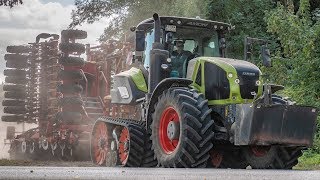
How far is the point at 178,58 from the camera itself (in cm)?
1279

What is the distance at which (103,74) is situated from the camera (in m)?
20.1

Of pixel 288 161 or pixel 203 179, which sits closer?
pixel 203 179

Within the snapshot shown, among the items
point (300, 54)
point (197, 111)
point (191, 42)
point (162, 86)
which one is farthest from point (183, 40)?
point (300, 54)

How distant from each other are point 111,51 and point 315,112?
958cm

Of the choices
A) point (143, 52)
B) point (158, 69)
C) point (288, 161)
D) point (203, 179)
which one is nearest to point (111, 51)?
point (143, 52)

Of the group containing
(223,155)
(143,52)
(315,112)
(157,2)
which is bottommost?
(223,155)

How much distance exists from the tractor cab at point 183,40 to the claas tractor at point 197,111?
0.8 inches

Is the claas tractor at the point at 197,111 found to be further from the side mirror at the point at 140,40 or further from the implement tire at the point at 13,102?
the implement tire at the point at 13,102

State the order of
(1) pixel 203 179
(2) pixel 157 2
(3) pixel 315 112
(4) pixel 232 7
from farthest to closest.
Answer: (2) pixel 157 2 < (4) pixel 232 7 < (3) pixel 315 112 < (1) pixel 203 179

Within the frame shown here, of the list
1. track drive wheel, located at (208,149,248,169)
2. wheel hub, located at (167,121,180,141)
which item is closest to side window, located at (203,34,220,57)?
track drive wheel, located at (208,149,248,169)

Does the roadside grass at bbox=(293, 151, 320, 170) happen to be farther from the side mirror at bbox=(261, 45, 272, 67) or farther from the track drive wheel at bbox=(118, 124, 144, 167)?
the track drive wheel at bbox=(118, 124, 144, 167)

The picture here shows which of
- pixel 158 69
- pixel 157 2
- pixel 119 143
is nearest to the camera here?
pixel 158 69

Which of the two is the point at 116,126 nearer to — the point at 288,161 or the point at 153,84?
the point at 153,84

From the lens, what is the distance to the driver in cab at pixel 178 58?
1269 cm
